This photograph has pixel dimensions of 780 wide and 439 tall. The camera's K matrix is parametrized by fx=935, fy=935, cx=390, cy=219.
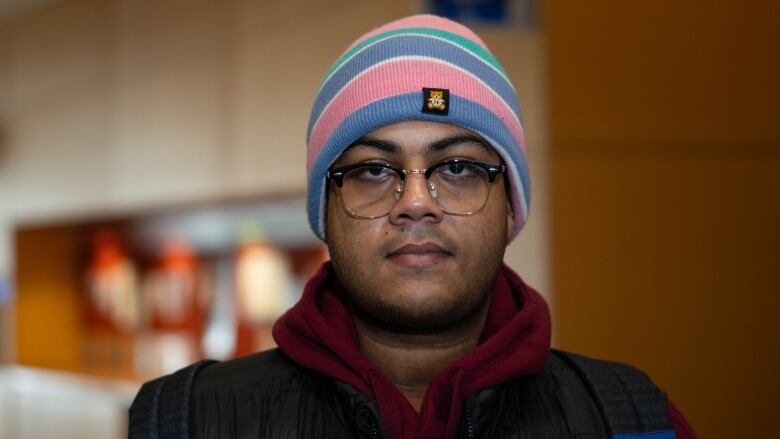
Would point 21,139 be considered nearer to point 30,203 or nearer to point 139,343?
point 30,203

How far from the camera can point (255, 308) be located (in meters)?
4.15

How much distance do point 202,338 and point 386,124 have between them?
3451 mm

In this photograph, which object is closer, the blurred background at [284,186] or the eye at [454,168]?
the eye at [454,168]

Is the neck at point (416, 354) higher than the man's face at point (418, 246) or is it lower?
lower

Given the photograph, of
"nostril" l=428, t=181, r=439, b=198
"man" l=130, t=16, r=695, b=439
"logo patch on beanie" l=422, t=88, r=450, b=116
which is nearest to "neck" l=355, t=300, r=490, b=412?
"man" l=130, t=16, r=695, b=439

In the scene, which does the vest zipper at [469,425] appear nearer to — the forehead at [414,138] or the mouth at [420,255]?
the mouth at [420,255]

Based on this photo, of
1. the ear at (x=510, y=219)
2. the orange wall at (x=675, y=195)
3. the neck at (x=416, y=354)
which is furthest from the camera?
the orange wall at (x=675, y=195)

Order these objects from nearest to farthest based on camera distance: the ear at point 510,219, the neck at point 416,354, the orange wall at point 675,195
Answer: the neck at point 416,354 < the ear at point 510,219 < the orange wall at point 675,195

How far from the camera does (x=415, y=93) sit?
4.56 ft

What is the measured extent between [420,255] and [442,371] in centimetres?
17

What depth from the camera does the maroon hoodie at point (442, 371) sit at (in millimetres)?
1316

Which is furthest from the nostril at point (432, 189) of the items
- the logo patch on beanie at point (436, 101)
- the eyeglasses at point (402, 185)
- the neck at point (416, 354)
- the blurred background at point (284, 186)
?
the blurred background at point (284, 186)

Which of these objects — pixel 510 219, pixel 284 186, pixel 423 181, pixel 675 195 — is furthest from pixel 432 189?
pixel 284 186

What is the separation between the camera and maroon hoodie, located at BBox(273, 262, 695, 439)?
132cm
